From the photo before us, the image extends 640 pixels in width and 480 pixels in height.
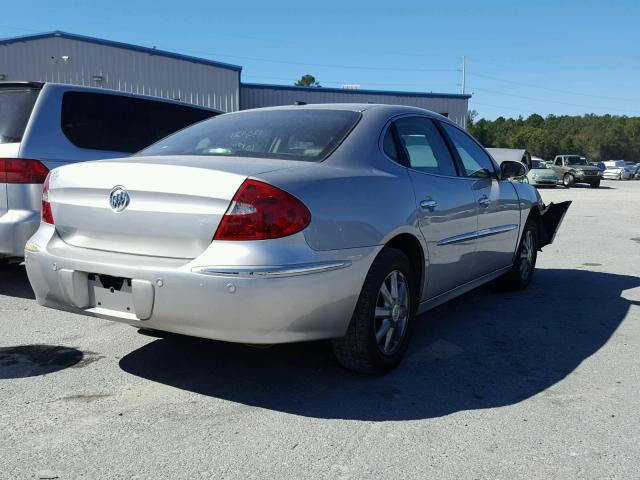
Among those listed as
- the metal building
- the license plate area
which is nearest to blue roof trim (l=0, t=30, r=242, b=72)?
the metal building

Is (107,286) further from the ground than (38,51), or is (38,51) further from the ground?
(38,51)

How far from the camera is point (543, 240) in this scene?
626cm

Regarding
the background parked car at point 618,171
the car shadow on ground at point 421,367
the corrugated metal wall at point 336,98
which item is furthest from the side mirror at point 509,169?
the background parked car at point 618,171

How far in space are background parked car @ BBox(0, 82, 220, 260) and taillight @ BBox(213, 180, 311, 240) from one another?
2646 mm

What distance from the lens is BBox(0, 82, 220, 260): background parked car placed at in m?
4.82

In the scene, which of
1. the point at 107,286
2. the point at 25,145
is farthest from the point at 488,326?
the point at 25,145

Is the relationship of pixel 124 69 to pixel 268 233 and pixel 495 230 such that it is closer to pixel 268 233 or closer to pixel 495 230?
pixel 495 230

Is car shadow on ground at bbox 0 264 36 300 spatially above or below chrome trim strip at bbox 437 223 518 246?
below

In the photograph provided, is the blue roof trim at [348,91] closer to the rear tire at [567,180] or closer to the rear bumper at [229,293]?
the rear tire at [567,180]

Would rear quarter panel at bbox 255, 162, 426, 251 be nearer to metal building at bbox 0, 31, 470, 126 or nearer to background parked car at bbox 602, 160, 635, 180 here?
metal building at bbox 0, 31, 470, 126

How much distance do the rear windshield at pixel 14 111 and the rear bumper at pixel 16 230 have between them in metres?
0.61

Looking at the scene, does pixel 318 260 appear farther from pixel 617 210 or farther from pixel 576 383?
pixel 617 210

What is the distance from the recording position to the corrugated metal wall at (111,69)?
70.7 feet

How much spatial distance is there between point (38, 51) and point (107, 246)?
2139 cm
